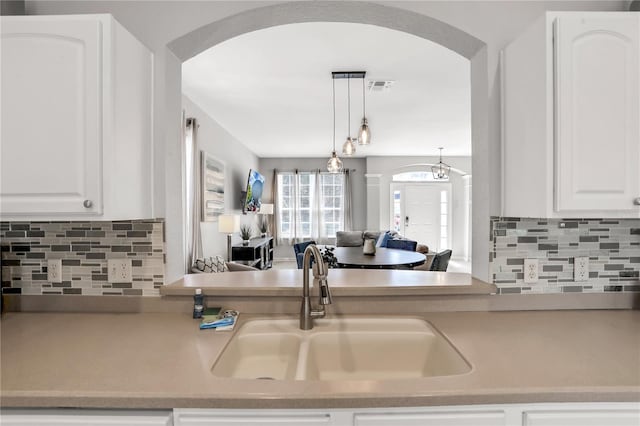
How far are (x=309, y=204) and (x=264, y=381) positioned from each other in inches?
276

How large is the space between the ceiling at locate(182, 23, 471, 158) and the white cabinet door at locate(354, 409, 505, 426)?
238 centimetres

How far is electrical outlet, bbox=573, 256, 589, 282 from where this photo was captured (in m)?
1.48

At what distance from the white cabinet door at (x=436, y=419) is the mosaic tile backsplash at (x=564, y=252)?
2.41 feet

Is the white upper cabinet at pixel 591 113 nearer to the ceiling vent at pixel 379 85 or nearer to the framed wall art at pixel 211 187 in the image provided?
the ceiling vent at pixel 379 85

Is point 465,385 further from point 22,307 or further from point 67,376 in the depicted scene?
point 22,307

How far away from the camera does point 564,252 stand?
58.6 inches

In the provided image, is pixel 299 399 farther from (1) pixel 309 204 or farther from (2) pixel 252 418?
(1) pixel 309 204

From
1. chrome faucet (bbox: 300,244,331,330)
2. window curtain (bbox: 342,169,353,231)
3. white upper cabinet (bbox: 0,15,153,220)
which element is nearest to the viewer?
white upper cabinet (bbox: 0,15,153,220)

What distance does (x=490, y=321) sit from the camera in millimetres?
1371

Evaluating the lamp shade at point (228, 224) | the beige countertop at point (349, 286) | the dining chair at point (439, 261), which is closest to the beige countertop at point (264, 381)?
the beige countertop at point (349, 286)

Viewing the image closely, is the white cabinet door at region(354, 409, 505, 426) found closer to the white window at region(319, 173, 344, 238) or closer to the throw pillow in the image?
the throw pillow

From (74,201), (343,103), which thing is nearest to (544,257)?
(74,201)

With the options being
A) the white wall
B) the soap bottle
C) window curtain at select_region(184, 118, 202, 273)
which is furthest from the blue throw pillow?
the soap bottle

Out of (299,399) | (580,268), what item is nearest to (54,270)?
(299,399)
